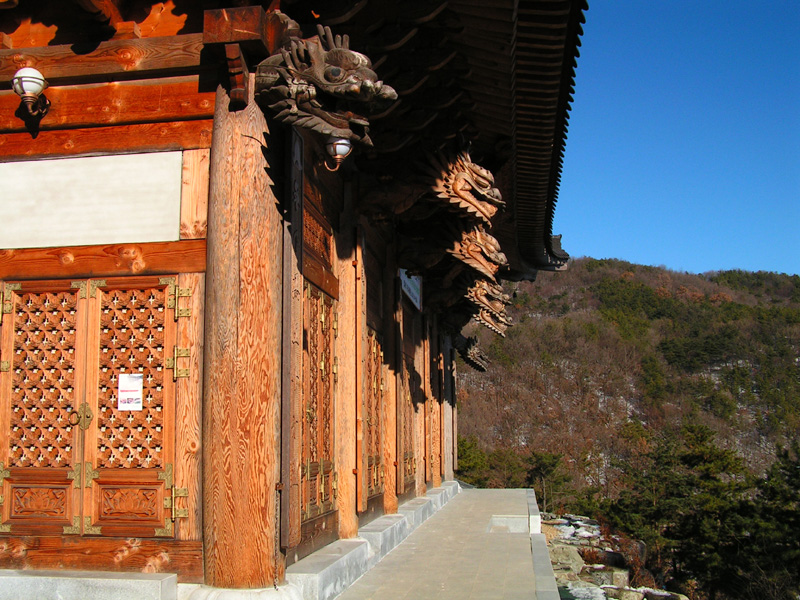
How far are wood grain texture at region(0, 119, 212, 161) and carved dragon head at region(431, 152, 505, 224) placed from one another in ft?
9.00

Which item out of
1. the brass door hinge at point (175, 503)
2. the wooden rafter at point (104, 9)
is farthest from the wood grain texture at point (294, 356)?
the wooden rafter at point (104, 9)

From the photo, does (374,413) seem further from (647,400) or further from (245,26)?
(647,400)

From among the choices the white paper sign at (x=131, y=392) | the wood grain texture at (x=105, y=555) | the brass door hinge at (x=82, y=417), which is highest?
the white paper sign at (x=131, y=392)

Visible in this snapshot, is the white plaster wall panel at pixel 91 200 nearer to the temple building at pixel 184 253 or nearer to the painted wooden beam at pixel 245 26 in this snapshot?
the temple building at pixel 184 253

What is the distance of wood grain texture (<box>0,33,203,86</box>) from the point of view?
5434mm

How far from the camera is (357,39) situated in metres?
5.84

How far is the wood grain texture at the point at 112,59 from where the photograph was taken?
17.8 ft

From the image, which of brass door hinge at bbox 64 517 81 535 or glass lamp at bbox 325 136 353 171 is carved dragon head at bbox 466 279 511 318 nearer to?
glass lamp at bbox 325 136 353 171

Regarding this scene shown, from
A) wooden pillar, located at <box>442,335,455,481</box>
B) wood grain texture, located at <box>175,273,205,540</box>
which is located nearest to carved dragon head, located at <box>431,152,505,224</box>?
wood grain texture, located at <box>175,273,205,540</box>

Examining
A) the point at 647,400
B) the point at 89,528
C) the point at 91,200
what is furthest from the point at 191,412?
the point at 647,400

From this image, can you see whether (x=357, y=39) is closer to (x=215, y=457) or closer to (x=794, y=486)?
(x=215, y=457)

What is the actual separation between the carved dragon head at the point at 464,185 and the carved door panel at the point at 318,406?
1588 millimetres

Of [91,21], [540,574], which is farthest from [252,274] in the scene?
[540,574]

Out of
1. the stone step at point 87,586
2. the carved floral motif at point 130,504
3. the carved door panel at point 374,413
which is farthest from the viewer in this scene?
the carved door panel at point 374,413
